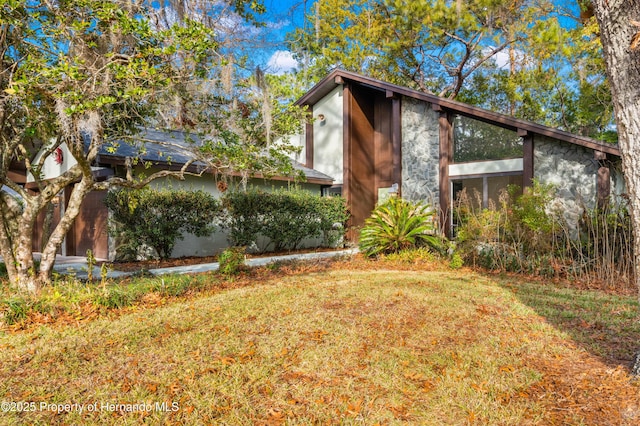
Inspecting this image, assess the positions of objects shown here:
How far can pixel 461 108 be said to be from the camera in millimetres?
11484

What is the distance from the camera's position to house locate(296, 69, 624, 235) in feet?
32.3

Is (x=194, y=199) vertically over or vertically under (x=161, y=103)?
under

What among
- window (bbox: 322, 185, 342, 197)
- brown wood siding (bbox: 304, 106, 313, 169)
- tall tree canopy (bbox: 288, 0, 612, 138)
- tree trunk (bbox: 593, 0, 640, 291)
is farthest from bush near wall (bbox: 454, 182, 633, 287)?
tall tree canopy (bbox: 288, 0, 612, 138)

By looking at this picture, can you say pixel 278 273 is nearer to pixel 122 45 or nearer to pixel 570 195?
pixel 122 45

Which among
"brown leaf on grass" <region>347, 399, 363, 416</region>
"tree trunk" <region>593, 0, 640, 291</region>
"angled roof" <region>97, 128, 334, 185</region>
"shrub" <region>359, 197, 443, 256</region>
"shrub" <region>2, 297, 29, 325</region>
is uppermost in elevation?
"angled roof" <region>97, 128, 334, 185</region>

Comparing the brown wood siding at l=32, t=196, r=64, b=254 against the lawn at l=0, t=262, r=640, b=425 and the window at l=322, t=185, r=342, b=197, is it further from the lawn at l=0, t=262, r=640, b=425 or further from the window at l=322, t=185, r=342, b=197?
the window at l=322, t=185, r=342, b=197

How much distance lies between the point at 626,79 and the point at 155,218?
28.5 ft

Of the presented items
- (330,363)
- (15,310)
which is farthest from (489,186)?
(15,310)

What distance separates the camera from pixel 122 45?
518 centimetres

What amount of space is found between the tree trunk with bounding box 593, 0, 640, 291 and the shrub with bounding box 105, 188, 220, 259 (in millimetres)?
7988

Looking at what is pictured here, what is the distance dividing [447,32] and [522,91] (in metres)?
4.51

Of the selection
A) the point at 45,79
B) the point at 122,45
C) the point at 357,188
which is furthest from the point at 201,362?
the point at 357,188

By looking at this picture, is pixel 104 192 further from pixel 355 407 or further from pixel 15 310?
pixel 355 407

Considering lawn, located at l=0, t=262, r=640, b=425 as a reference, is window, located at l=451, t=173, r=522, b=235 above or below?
above
